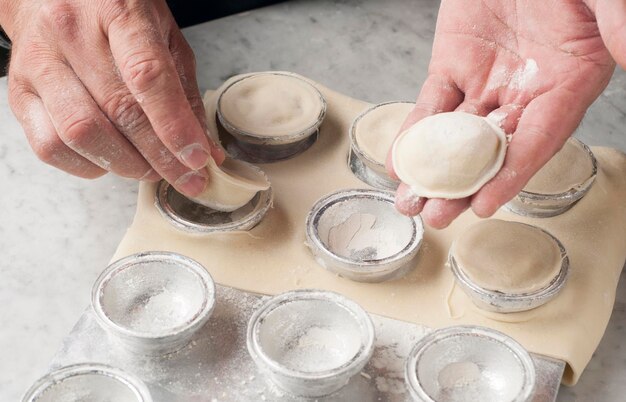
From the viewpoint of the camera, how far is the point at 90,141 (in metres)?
1.53

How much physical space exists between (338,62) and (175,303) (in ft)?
3.37

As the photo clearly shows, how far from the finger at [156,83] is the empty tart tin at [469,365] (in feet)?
1.81

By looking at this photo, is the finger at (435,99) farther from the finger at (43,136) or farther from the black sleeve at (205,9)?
the black sleeve at (205,9)

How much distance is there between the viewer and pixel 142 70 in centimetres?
147

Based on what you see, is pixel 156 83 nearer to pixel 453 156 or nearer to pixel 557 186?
pixel 453 156

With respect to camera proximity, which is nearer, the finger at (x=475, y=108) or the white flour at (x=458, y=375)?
the white flour at (x=458, y=375)

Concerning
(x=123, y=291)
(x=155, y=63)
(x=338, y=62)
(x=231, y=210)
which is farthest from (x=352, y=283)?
(x=338, y=62)

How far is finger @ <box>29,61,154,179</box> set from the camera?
4.98ft

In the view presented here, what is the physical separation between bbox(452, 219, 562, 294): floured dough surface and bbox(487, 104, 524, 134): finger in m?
0.19

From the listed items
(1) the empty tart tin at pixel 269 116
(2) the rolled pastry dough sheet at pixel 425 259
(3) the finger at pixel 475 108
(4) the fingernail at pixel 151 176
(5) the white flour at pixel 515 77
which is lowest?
(2) the rolled pastry dough sheet at pixel 425 259

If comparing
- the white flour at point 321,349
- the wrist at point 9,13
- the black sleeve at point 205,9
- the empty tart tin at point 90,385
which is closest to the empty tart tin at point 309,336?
the white flour at point 321,349

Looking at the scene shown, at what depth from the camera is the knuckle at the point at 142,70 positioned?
4.83 ft

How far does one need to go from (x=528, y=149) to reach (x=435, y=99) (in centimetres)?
27

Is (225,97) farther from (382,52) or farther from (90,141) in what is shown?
(382,52)
